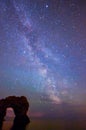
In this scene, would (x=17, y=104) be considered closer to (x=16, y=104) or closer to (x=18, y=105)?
(x=16, y=104)

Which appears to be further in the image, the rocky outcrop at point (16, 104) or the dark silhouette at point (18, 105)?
the dark silhouette at point (18, 105)

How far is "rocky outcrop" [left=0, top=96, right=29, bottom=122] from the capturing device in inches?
4143

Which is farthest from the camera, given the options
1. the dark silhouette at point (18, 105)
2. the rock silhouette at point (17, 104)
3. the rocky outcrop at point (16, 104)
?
the dark silhouette at point (18, 105)

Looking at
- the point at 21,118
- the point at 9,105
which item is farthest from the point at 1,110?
the point at 21,118

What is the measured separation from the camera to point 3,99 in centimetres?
10700

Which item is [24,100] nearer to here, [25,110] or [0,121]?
[25,110]

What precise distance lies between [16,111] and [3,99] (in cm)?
932

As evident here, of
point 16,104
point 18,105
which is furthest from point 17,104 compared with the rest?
point 18,105

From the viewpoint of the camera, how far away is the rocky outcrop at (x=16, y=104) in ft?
345

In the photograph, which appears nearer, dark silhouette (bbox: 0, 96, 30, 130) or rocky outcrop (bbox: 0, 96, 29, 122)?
rocky outcrop (bbox: 0, 96, 29, 122)

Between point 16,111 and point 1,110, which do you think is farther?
point 16,111

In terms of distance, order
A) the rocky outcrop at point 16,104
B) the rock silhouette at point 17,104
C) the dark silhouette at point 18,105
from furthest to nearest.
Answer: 1. the dark silhouette at point 18,105
2. the rock silhouette at point 17,104
3. the rocky outcrop at point 16,104

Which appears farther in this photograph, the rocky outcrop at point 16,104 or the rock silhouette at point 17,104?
the rock silhouette at point 17,104

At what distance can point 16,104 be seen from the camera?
356 ft
